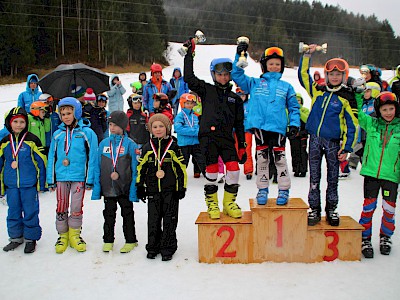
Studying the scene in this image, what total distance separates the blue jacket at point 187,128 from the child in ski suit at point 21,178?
3.58 metres

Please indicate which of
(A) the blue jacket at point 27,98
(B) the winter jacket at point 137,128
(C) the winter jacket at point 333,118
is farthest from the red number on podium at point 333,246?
(A) the blue jacket at point 27,98

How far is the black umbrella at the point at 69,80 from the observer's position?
8.73 m

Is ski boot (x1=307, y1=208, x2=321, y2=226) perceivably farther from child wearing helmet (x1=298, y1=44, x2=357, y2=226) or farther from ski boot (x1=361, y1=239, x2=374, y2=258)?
ski boot (x1=361, y1=239, x2=374, y2=258)

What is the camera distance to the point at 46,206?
6867 millimetres

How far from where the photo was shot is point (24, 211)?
505cm

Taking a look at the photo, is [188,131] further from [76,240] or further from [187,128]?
[76,240]

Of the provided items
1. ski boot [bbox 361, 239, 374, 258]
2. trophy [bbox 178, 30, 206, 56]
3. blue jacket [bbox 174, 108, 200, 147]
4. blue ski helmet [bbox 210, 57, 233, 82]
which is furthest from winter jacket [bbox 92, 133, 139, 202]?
blue jacket [bbox 174, 108, 200, 147]

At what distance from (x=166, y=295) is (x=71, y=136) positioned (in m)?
2.53

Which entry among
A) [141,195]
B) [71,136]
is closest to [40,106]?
[71,136]

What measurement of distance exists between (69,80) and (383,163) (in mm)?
7138

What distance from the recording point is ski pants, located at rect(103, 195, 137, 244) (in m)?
4.96

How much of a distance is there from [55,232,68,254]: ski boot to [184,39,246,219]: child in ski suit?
6.64 feet

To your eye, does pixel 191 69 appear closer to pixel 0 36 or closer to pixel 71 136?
pixel 71 136

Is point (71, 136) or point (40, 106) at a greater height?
point (40, 106)
